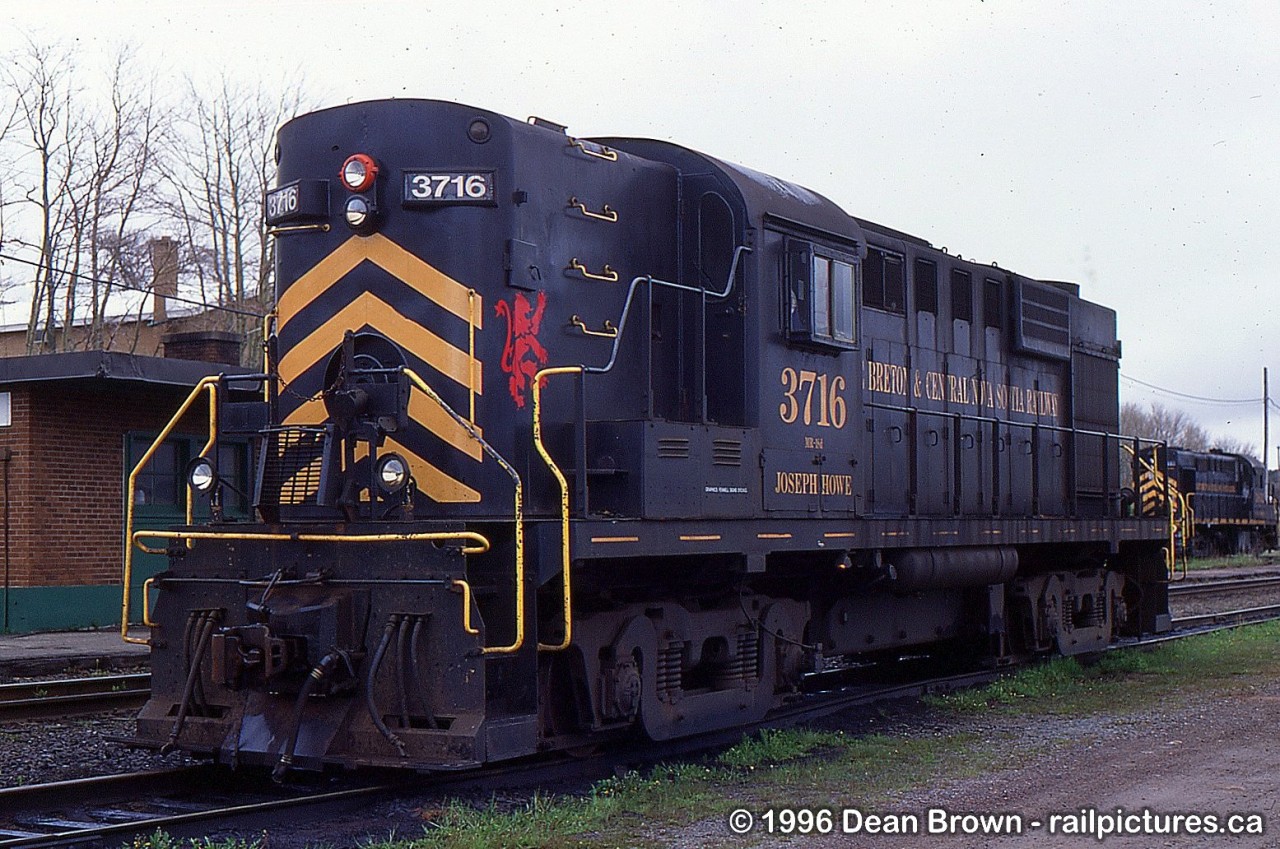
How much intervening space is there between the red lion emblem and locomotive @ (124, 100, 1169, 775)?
0.06 feet

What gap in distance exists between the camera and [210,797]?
7.95 metres

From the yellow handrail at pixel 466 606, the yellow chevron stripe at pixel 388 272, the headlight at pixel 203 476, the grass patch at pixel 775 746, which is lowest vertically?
the grass patch at pixel 775 746

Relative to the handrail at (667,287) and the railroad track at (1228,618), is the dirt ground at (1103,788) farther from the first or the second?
the railroad track at (1228,618)

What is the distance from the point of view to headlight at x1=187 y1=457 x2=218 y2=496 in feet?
27.2

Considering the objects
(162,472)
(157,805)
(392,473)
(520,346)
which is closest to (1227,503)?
(162,472)

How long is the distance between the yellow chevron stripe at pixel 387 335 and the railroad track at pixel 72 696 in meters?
3.71

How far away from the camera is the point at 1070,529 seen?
13.6 m

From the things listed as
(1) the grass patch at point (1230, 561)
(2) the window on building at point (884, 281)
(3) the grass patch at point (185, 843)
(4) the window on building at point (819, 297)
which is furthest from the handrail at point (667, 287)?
(1) the grass patch at point (1230, 561)

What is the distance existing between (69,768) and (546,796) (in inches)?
123

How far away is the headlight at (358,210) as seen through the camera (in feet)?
27.8

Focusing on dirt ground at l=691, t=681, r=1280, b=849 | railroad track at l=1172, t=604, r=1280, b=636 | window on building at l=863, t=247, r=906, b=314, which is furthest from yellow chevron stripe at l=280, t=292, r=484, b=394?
railroad track at l=1172, t=604, r=1280, b=636

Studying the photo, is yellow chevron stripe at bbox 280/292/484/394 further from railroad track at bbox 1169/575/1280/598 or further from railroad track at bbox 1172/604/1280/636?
railroad track at bbox 1169/575/1280/598

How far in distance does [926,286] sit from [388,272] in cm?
561

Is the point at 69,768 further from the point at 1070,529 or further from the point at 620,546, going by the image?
the point at 1070,529
